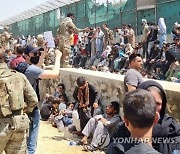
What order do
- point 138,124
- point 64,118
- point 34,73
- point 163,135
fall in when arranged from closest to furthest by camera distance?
point 138,124 < point 163,135 < point 34,73 < point 64,118

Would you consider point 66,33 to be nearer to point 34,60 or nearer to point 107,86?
point 107,86

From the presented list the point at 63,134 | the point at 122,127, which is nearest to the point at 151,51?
the point at 63,134

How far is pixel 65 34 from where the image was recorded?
1095cm

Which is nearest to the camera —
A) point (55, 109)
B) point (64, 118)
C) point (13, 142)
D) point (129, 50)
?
point (13, 142)

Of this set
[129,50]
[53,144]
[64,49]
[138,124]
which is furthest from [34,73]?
[129,50]

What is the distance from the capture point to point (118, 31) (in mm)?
14930

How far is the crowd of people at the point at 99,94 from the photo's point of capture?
2.12m

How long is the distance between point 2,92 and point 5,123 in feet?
0.99

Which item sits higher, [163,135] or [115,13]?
[115,13]

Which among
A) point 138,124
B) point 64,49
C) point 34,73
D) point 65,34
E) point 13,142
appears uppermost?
point 65,34

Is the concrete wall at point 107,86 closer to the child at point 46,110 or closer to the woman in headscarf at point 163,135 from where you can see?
the child at point 46,110

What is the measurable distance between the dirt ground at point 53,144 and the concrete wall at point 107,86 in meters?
1.03

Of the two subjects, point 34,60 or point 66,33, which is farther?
point 66,33

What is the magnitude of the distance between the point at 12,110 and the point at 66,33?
731 centimetres
